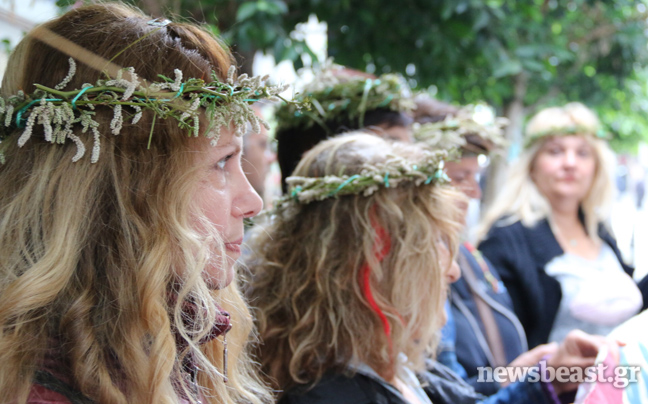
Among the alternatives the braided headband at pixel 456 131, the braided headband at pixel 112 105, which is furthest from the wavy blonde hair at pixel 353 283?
the braided headband at pixel 456 131

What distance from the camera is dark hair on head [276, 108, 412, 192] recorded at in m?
2.68

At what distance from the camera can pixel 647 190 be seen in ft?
56.6

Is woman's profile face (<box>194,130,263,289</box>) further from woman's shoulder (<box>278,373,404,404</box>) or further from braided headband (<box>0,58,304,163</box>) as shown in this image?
woman's shoulder (<box>278,373,404,404</box>)

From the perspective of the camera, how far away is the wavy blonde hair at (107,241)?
105cm

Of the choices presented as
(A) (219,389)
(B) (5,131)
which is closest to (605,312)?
(A) (219,389)

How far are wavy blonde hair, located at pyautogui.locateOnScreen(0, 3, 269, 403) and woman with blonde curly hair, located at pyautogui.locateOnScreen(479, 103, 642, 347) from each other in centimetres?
250

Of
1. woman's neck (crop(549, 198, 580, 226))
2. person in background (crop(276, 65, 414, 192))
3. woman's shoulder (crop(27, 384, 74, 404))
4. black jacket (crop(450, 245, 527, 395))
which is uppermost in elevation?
person in background (crop(276, 65, 414, 192))

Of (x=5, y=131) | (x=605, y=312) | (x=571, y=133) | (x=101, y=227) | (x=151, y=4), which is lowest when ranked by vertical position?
(x=605, y=312)

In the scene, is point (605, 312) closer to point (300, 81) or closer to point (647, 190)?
point (300, 81)

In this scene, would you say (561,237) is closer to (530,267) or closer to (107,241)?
(530,267)

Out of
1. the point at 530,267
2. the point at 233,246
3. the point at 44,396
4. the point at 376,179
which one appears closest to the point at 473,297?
the point at 530,267

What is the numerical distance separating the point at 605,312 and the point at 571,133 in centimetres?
133

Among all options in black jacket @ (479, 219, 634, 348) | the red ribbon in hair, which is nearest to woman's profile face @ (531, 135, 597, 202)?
black jacket @ (479, 219, 634, 348)

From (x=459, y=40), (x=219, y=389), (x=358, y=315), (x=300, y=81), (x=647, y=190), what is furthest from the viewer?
(x=647, y=190)
